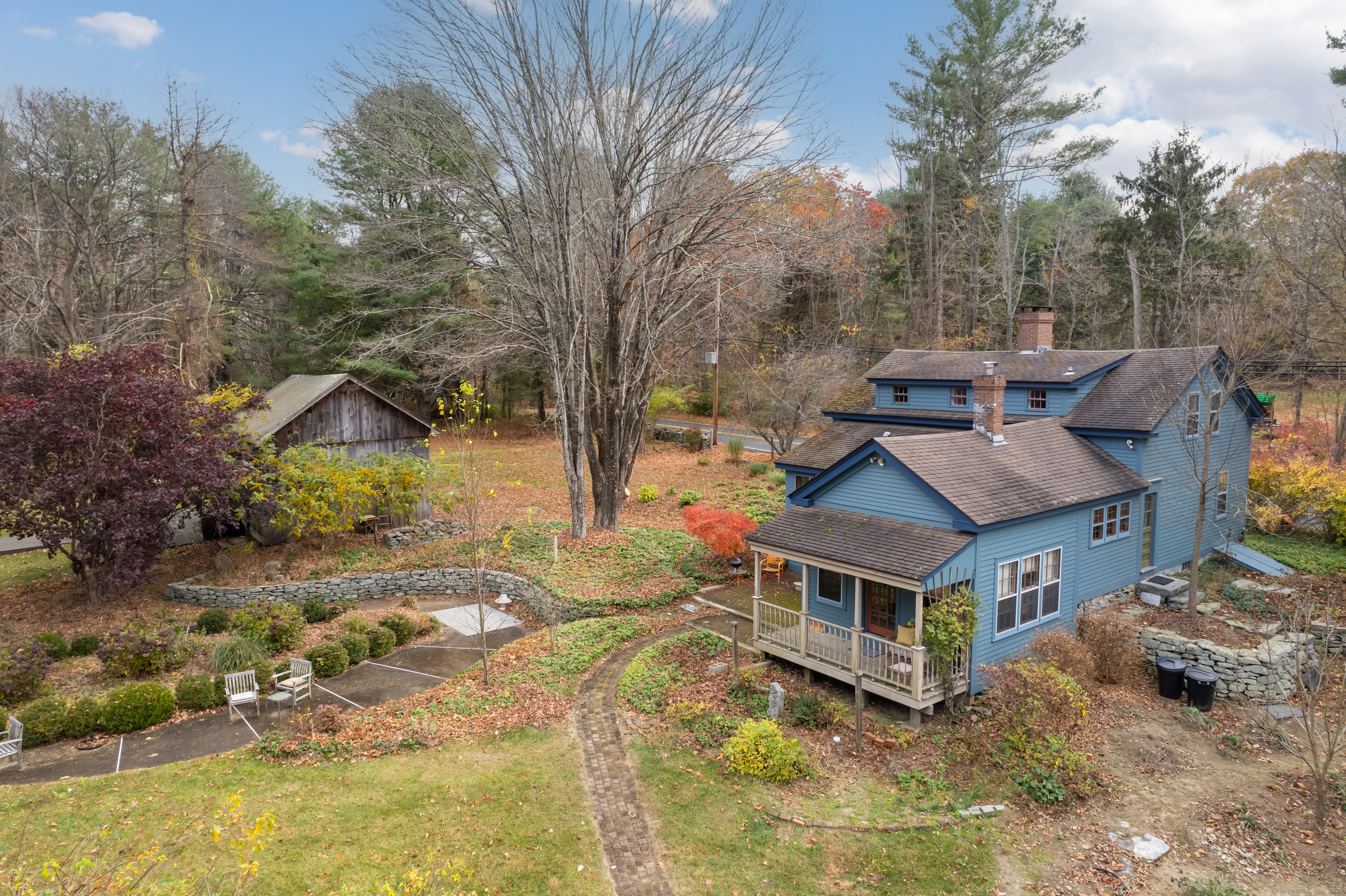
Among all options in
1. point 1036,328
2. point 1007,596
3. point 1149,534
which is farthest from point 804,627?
point 1036,328

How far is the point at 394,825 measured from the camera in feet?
28.6

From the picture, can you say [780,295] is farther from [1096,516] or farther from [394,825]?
[394,825]

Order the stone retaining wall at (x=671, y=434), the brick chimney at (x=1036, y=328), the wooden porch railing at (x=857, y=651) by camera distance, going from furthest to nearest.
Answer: the stone retaining wall at (x=671, y=434) < the brick chimney at (x=1036, y=328) < the wooden porch railing at (x=857, y=651)

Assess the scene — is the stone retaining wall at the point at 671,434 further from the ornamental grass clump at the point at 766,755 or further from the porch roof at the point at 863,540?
the ornamental grass clump at the point at 766,755

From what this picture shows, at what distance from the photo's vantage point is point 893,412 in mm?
21172

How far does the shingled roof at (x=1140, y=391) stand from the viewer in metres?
16.2

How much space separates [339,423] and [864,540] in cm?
1755

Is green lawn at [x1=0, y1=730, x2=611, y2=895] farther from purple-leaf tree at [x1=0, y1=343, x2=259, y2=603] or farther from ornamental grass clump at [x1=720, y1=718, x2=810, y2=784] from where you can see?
purple-leaf tree at [x1=0, y1=343, x2=259, y2=603]

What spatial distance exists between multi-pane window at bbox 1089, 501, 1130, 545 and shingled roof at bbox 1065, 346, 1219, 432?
6.32ft

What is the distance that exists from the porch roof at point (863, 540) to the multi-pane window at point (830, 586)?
1.11 m

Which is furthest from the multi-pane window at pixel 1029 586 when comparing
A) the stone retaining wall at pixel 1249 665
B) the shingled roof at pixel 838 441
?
the shingled roof at pixel 838 441

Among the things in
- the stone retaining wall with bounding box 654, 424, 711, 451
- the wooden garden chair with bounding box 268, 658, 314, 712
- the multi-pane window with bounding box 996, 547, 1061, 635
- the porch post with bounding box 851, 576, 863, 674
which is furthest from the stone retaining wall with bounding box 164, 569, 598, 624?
the stone retaining wall with bounding box 654, 424, 711, 451

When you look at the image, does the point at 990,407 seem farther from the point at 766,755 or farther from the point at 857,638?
the point at 766,755

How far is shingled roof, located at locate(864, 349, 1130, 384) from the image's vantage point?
59.6 feet
